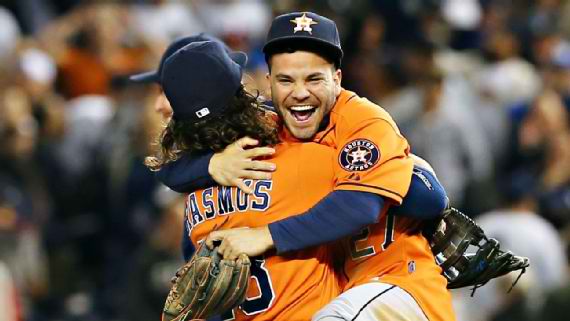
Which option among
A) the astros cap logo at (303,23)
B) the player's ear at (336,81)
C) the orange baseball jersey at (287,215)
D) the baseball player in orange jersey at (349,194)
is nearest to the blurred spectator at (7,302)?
the orange baseball jersey at (287,215)

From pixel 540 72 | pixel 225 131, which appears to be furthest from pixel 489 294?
pixel 225 131

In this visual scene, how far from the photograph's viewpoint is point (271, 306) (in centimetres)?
461

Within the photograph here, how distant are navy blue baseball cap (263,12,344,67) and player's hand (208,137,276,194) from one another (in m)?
0.35

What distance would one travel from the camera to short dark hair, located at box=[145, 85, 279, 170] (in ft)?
15.4

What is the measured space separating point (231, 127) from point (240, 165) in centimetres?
16

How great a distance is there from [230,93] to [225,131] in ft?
0.45

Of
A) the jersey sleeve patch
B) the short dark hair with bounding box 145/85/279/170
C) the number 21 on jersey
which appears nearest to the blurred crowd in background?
the short dark hair with bounding box 145/85/279/170

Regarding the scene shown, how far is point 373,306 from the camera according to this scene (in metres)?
4.49

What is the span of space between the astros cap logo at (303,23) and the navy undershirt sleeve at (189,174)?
57 centimetres

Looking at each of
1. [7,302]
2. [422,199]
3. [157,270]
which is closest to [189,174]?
[422,199]

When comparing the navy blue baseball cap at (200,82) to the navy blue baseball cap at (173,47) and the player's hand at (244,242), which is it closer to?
the player's hand at (244,242)

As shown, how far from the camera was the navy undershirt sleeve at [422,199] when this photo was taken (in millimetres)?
4609

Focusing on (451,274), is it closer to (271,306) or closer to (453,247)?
(453,247)

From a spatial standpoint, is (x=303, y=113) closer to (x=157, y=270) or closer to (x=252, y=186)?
(x=252, y=186)
